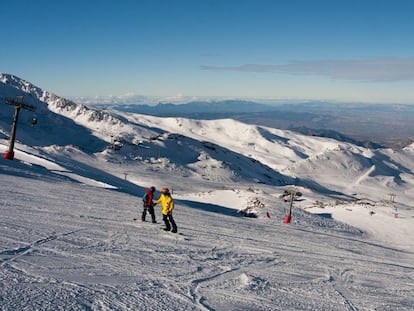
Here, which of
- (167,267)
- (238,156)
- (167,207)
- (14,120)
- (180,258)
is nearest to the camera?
(167,267)

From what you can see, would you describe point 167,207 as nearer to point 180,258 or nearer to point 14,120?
point 180,258

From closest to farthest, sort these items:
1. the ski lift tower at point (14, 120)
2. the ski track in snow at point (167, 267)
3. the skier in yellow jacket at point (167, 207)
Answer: the ski track in snow at point (167, 267), the skier in yellow jacket at point (167, 207), the ski lift tower at point (14, 120)

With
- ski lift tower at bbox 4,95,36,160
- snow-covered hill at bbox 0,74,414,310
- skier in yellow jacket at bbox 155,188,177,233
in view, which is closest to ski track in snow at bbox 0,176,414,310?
snow-covered hill at bbox 0,74,414,310

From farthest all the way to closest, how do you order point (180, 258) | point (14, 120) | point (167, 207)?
point (14, 120) < point (167, 207) < point (180, 258)

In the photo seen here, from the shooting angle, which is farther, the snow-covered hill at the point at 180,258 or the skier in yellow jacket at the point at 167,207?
the skier in yellow jacket at the point at 167,207

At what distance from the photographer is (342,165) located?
324 feet

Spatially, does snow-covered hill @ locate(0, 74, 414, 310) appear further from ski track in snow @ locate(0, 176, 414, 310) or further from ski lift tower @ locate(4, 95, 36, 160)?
ski lift tower @ locate(4, 95, 36, 160)

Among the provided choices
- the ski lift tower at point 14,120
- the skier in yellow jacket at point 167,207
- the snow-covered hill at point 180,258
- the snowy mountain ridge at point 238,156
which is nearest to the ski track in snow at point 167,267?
the snow-covered hill at point 180,258

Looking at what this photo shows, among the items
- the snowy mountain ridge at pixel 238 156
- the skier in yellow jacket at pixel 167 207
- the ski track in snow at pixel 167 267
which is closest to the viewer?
the ski track in snow at pixel 167 267

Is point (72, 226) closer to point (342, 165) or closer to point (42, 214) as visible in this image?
point (42, 214)

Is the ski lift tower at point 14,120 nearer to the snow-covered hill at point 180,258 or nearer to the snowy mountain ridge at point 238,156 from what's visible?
the snow-covered hill at point 180,258

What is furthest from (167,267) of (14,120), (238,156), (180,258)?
(238,156)

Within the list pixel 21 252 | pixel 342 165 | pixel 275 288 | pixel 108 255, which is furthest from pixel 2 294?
pixel 342 165

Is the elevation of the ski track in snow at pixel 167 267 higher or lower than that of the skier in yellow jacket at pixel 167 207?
lower
